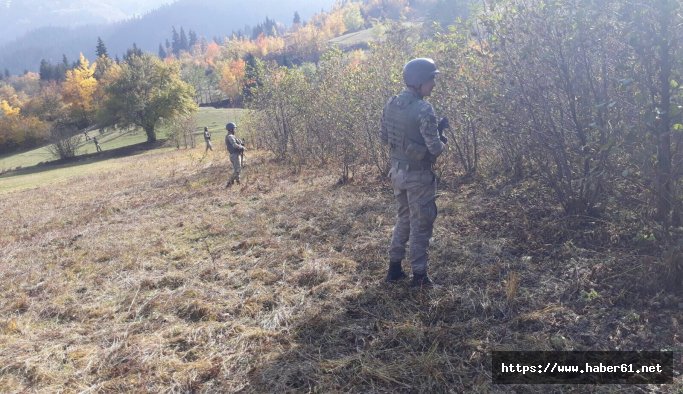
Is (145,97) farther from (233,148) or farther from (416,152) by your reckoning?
(416,152)

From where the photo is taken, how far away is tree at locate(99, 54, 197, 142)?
42.1 metres

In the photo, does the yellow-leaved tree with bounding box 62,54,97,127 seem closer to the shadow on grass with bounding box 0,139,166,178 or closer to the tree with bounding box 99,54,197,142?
the tree with bounding box 99,54,197,142

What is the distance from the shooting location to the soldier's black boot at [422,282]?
4.25m

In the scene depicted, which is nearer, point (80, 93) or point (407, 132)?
point (407, 132)

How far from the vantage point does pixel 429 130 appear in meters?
3.84

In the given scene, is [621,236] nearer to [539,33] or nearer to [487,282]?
[487,282]

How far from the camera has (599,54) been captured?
4641mm

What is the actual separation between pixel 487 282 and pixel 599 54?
8.95ft

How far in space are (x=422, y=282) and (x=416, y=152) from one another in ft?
4.22

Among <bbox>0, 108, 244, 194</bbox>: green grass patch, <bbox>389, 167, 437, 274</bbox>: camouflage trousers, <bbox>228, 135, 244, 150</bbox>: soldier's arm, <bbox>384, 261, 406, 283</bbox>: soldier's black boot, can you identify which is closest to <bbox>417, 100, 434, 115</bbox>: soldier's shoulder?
<bbox>389, 167, 437, 274</bbox>: camouflage trousers

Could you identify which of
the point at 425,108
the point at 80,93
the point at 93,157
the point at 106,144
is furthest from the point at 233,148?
the point at 80,93

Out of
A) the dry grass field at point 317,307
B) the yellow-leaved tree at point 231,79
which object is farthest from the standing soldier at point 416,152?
the yellow-leaved tree at point 231,79

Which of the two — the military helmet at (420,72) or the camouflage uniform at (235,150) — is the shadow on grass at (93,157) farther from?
the military helmet at (420,72)

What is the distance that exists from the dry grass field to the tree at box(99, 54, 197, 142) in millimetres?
38423
